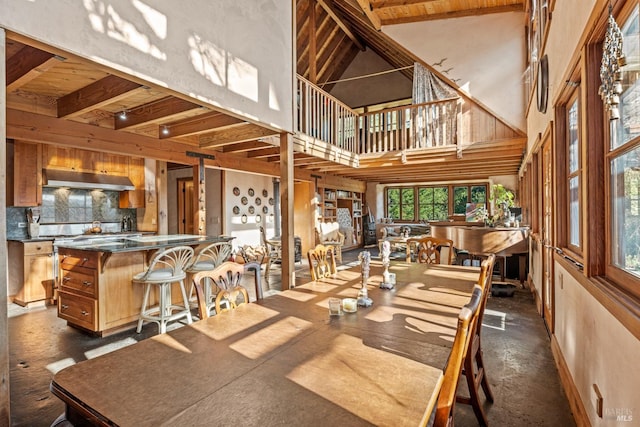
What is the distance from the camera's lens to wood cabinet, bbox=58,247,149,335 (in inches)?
129

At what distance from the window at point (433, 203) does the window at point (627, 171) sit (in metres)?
10.1

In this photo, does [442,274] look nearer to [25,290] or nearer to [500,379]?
[500,379]

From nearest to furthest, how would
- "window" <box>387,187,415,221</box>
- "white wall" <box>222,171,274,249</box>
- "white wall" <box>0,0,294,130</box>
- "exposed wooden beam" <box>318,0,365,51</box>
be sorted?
"white wall" <box>0,0,294,130</box>, "white wall" <box>222,171,274,249</box>, "exposed wooden beam" <box>318,0,365,51</box>, "window" <box>387,187,415,221</box>

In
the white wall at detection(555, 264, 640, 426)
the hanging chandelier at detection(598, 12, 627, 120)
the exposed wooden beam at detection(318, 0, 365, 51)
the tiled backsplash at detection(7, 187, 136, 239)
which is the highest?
the exposed wooden beam at detection(318, 0, 365, 51)

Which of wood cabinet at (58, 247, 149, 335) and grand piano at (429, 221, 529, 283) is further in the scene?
grand piano at (429, 221, 529, 283)

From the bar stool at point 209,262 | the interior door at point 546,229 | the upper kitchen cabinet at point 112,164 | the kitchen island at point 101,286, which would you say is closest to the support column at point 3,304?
the kitchen island at point 101,286

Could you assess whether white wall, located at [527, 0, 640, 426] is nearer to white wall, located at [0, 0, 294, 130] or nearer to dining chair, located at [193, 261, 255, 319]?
dining chair, located at [193, 261, 255, 319]

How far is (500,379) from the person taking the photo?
7.97 feet

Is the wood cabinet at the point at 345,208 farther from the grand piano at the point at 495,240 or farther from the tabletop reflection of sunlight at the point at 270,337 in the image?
the tabletop reflection of sunlight at the point at 270,337

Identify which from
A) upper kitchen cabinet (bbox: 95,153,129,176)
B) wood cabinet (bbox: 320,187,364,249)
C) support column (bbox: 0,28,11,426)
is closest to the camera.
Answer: support column (bbox: 0,28,11,426)

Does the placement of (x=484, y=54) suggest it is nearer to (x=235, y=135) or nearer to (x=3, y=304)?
(x=235, y=135)

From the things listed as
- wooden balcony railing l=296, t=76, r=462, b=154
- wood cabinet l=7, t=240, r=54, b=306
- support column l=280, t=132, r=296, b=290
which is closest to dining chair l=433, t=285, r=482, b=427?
support column l=280, t=132, r=296, b=290

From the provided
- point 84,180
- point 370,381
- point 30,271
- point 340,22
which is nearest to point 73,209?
point 84,180

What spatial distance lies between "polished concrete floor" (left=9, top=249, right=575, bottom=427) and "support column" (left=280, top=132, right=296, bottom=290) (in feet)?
5.33
